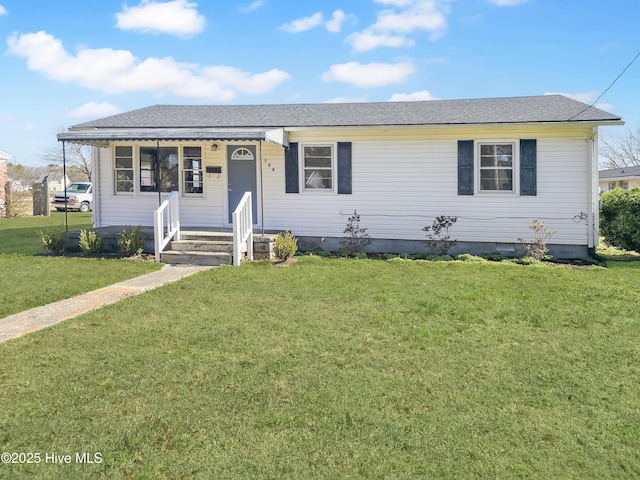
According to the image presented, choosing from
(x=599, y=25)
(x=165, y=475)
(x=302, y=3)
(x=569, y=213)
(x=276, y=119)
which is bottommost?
(x=165, y=475)

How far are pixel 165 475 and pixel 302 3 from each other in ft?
40.3

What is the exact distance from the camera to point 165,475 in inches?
97.8

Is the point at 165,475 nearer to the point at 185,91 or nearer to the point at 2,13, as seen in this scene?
the point at 2,13

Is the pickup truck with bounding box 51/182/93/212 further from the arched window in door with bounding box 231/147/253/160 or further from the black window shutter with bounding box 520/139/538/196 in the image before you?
the black window shutter with bounding box 520/139/538/196

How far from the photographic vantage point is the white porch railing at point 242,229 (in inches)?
368

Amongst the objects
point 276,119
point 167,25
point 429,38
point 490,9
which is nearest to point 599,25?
point 490,9

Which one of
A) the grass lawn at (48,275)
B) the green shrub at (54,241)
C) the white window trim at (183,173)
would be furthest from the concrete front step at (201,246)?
the green shrub at (54,241)

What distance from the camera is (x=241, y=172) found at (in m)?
11.6

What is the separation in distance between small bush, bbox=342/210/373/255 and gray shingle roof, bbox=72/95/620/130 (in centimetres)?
215

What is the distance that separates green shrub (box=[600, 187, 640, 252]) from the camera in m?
10.1

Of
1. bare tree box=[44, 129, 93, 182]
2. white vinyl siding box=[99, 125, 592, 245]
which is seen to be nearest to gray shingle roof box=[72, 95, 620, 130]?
white vinyl siding box=[99, 125, 592, 245]

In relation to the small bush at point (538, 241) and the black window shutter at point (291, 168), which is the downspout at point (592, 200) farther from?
the black window shutter at point (291, 168)

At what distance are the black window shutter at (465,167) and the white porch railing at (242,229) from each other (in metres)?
4.62

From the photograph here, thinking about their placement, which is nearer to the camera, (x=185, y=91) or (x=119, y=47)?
(x=119, y=47)
